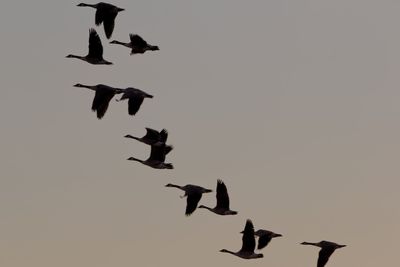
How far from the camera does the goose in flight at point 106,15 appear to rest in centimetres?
12062

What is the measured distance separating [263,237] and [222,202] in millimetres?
3440

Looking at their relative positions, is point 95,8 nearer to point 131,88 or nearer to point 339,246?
point 131,88

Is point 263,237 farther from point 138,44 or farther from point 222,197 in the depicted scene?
point 138,44

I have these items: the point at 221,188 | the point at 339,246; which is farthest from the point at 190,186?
the point at 339,246

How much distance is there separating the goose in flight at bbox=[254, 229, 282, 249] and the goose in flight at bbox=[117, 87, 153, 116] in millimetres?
10479

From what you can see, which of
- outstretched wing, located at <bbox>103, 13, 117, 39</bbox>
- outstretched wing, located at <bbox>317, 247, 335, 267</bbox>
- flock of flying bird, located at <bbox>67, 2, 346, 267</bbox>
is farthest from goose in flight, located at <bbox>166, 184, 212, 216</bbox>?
outstretched wing, located at <bbox>103, 13, 117, 39</bbox>

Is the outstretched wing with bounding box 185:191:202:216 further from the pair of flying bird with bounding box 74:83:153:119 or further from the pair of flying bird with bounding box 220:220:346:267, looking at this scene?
the pair of flying bird with bounding box 74:83:153:119

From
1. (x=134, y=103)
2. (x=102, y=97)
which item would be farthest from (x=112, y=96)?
(x=134, y=103)

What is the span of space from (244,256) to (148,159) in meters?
8.39

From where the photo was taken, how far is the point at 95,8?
123m

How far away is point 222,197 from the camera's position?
123250 mm

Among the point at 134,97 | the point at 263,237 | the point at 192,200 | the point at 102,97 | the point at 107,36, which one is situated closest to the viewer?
the point at 107,36

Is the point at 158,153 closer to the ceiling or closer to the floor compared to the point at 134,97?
closer to the floor

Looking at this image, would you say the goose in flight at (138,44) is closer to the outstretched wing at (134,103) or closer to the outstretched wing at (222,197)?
the outstretched wing at (134,103)
